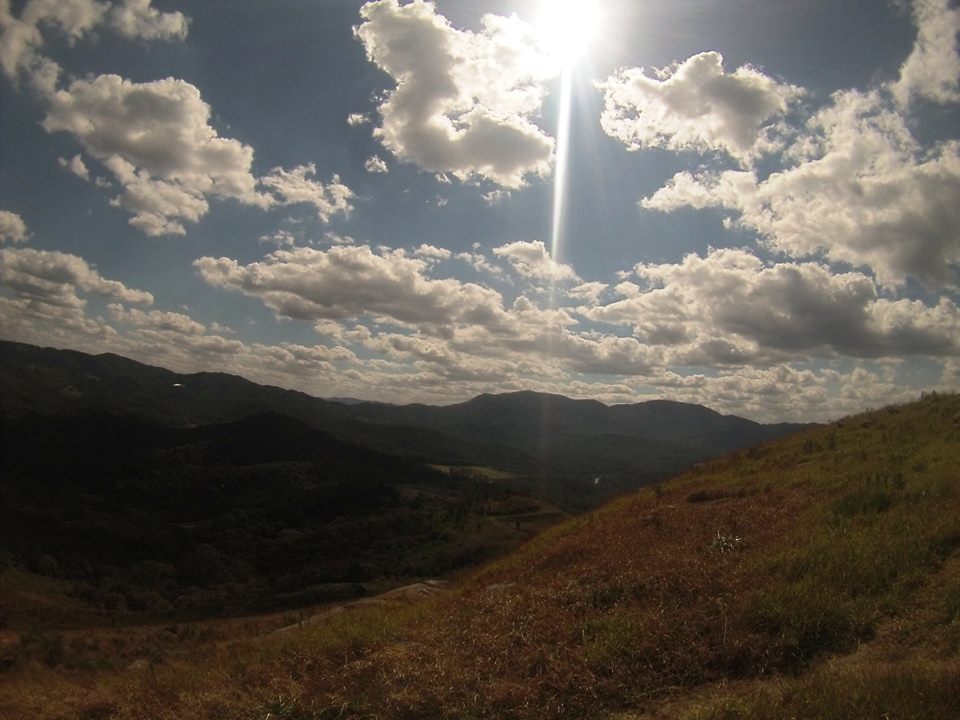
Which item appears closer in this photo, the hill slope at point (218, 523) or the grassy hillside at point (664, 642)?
the grassy hillside at point (664, 642)

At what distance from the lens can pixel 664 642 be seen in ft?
22.6

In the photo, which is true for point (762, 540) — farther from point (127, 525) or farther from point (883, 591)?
point (127, 525)

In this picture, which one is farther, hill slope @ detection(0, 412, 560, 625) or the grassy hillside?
hill slope @ detection(0, 412, 560, 625)

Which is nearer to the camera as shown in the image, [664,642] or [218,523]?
[664,642]

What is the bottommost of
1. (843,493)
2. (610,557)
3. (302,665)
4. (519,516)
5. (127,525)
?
(127,525)

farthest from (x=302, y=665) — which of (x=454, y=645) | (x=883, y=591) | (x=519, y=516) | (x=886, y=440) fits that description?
(x=519, y=516)

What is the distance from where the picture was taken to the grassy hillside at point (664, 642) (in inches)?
231

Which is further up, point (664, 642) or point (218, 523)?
point (664, 642)

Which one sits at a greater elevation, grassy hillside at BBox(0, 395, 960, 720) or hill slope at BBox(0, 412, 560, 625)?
grassy hillside at BBox(0, 395, 960, 720)

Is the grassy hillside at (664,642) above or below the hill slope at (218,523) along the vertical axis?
above

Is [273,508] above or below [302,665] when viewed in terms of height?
below

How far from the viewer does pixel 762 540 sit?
991cm

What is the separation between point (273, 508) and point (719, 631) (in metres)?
139

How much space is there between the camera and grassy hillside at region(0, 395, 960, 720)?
5855mm
